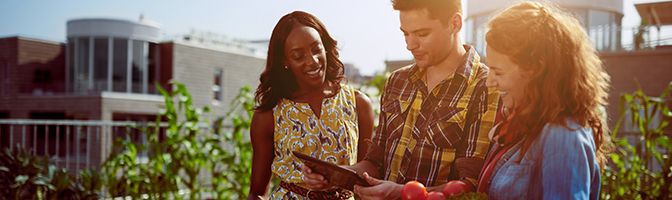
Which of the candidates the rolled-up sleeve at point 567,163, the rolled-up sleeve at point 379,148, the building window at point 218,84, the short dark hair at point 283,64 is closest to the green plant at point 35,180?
the short dark hair at point 283,64

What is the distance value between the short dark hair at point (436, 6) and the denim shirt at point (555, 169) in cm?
47

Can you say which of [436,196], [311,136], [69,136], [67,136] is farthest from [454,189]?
[69,136]

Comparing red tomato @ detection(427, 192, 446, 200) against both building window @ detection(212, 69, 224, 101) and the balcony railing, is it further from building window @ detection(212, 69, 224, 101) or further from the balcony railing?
building window @ detection(212, 69, 224, 101)

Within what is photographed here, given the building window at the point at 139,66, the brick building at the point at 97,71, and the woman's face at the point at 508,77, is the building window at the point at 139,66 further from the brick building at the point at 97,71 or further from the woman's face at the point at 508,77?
the woman's face at the point at 508,77

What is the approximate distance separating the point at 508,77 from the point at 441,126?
15.0 inches

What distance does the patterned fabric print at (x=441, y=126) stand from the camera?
5.41 feet

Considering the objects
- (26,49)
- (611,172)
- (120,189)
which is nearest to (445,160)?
(611,172)

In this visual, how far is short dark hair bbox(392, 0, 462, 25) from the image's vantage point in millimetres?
1665

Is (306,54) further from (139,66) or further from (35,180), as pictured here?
(139,66)

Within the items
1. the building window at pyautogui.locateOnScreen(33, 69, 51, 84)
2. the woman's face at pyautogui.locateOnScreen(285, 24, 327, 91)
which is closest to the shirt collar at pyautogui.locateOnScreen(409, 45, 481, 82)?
the woman's face at pyautogui.locateOnScreen(285, 24, 327, 91)

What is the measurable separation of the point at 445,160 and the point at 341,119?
484mm

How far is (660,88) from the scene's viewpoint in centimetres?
1264

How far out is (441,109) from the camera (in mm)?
1707

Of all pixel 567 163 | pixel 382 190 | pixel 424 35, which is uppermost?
pixel 424 35
